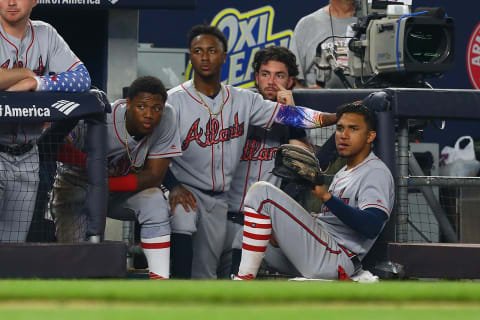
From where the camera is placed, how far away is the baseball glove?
Result: 4215 millimetres

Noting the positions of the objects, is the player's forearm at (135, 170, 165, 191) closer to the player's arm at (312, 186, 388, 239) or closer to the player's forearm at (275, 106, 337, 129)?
the player's forearm at (275, 106, 337, 129)

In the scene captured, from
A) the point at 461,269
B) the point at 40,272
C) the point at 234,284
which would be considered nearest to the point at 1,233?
the point at 40,272

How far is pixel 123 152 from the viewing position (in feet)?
15.6

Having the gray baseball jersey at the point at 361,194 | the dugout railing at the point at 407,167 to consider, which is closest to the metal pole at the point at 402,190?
the dugout railing at the point at 407,167

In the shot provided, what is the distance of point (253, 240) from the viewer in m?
4.28

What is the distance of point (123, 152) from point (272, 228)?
0.91 m

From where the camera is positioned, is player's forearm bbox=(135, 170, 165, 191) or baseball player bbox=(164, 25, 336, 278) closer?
player's forearm bbox=(135, 170, 165, 191)

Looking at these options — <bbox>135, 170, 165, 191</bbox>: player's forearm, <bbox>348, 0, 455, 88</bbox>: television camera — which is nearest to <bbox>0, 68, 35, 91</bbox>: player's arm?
<bbox>135, 170, 165, 191</bbox>: player's forearm

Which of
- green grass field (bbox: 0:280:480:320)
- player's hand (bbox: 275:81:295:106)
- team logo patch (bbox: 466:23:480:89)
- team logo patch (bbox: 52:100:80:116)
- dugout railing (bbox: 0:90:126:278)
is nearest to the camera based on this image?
green grass field (bbox: 0:280:480:320)

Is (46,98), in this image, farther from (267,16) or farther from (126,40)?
(267,16)

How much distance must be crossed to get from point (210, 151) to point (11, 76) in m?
1.16

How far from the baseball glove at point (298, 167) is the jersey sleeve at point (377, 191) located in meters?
0.24

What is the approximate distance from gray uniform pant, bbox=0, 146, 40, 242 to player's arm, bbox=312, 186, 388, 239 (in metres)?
1.31

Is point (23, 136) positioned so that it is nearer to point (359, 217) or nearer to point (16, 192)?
point (16, 192)
